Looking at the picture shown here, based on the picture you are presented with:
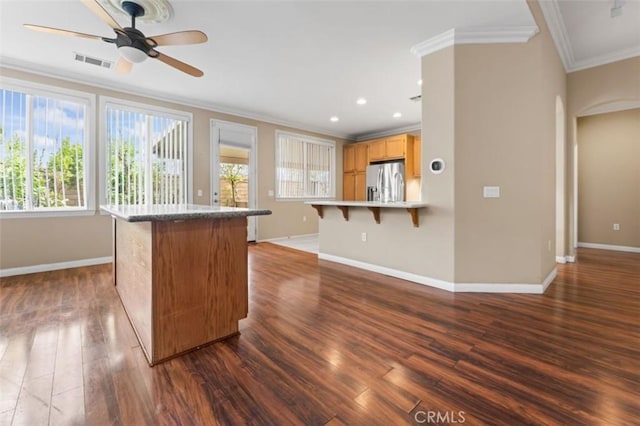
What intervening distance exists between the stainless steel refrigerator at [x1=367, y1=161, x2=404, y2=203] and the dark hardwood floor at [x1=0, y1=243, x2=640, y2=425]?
374cm

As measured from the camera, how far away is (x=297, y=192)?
707 cm

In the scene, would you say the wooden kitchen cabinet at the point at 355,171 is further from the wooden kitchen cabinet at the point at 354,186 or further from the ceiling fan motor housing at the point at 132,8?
the ceiling fan motor housing at the point at 132,8

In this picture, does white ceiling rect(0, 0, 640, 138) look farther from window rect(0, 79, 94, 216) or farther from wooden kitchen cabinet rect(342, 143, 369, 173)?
wooden kitchen cabinet rect(342, 143, 369, 173)

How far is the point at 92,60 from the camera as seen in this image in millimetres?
3598

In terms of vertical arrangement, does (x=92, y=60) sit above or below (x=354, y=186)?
above

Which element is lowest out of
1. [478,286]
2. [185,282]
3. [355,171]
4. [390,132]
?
[478,286]

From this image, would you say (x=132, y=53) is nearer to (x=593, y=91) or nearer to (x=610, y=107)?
(x=593, y=91)

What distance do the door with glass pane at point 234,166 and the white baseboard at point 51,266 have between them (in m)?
1.98

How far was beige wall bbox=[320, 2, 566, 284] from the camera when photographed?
2.96 meters

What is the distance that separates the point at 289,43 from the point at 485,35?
6.67ft

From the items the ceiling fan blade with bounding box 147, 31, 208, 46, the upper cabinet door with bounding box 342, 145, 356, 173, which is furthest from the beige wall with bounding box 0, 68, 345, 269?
the ceiling fan blade with bounding box 147, 31, 208, 46

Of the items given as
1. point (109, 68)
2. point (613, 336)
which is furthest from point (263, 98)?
point (613, 336)

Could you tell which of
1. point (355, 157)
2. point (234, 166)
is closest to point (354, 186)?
point (355, 157)

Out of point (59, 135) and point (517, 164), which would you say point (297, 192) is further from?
point (517, 164)
